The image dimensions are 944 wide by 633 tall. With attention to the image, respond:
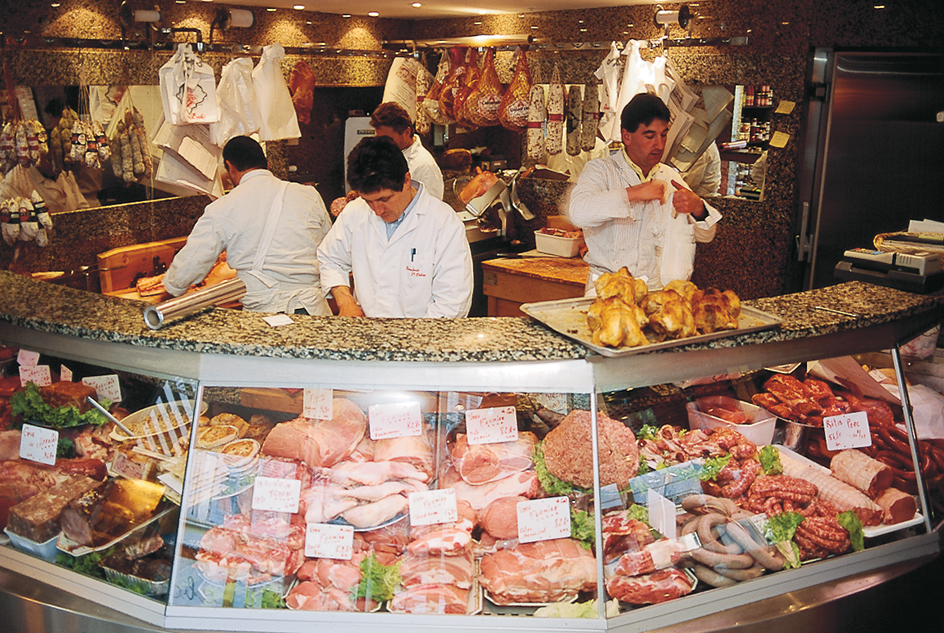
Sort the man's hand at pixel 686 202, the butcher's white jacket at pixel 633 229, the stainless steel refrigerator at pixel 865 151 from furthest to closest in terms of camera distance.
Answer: the stainless steel refrigerator at pixel 865 151, the butcher's white jacket at pixel 633 229, the man's hand at pixel 686 202

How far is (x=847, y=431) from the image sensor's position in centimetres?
282

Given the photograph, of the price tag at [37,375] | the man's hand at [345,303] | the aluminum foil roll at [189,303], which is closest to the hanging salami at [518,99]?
the man's hand at [345,303]

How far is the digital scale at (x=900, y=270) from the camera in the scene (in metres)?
2.99

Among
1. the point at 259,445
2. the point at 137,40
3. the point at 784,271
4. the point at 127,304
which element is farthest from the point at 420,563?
the point at 137,40

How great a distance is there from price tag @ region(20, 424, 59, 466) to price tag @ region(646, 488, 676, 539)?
2.08 metres

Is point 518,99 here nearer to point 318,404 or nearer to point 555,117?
point 555,117

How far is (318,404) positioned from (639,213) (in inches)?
88.3

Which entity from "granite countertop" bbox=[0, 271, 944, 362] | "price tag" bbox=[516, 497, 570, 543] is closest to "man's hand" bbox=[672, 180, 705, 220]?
"granite countertop" bbox=[0, 271, 944, 362]

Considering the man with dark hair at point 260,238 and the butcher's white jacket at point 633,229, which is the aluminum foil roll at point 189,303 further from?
the butcher's white jacket at point 633,229

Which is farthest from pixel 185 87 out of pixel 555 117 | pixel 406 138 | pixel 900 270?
pixel 900 270

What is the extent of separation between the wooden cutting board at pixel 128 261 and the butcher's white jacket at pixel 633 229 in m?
3.11

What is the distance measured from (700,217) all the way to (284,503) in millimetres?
2400

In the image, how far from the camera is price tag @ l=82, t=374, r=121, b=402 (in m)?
2.83

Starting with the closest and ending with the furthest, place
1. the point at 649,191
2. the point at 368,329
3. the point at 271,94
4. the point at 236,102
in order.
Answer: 1. the point at 368,329
2. the point at 649,191
3. the point at 236,102
4. the point at 271,94
